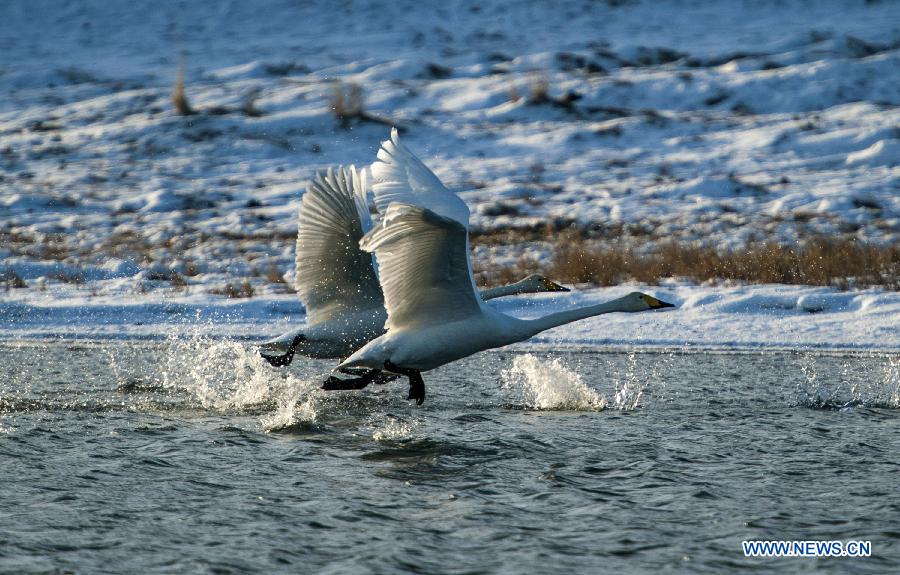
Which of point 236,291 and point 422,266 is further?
point 236,291

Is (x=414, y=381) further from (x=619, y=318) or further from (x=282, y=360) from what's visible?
(x=619, y=318)

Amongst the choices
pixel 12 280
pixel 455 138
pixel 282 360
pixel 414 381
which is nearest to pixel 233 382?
pixel 282 360

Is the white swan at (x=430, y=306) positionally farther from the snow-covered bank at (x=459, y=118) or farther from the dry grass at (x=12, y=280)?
the dry grass at (x=12, y=280)

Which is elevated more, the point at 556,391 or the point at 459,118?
the point at 459,118

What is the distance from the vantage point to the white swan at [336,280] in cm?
966

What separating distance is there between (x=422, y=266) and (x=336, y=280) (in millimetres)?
2437

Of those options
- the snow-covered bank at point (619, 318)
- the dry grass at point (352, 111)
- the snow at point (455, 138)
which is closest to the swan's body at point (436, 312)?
the snow-covered bank at point (619, 318)

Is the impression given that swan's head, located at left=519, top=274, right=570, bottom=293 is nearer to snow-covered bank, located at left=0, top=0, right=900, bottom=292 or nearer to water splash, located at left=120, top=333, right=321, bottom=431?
water splash, located at left=120, top=333, right=321, bottom=431

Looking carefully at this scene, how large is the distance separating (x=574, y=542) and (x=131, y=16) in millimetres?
30023

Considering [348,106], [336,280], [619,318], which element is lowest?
[619,318]

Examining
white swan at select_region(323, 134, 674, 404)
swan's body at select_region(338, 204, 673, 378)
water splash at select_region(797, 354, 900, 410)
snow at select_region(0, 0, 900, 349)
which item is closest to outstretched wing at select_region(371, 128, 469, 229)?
white swan at select_region(323, 134, 674, 404)

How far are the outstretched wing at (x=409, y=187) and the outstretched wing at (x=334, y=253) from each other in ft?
7.96

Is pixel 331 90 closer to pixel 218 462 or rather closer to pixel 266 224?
pixel 266 224

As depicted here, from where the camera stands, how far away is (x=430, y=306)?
26.2ft
